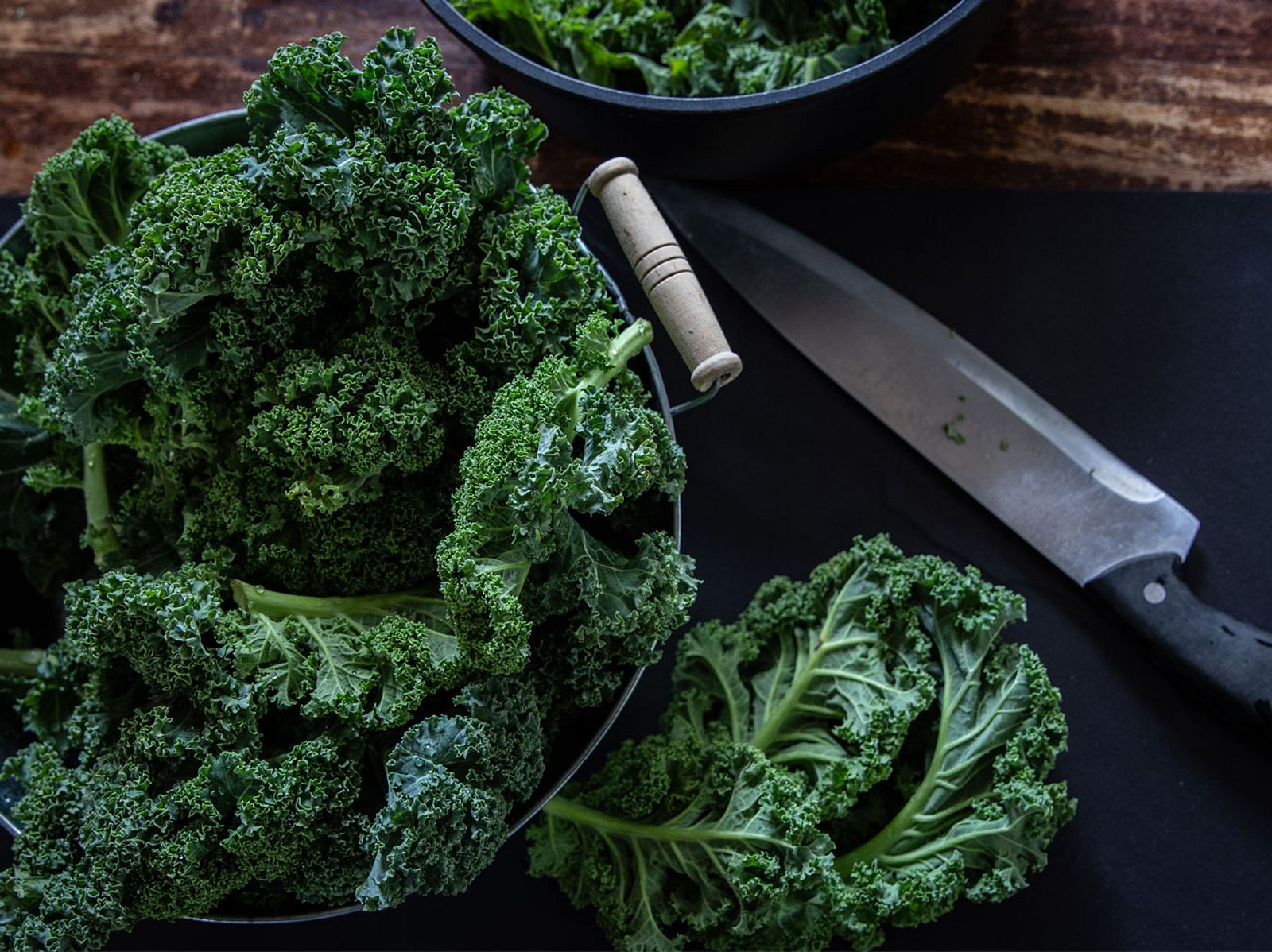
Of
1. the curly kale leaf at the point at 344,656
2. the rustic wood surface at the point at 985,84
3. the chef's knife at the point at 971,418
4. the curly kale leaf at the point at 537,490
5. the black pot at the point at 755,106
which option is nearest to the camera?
the curly kale leaf at the point at 537,490

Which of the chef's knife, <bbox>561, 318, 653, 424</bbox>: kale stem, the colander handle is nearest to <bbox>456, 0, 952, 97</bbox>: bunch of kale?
the chef's knife

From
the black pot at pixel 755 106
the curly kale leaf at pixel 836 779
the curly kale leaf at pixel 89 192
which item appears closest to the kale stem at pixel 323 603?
the curly kale leaf at pixel 836 779

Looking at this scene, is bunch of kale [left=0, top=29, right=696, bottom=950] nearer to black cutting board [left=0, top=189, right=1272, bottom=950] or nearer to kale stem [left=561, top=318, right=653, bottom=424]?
kale stem [left=561, top=318, right=653, bottom=424]

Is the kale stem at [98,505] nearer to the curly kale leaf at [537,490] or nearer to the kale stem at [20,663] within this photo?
the kale stem at [20,663]

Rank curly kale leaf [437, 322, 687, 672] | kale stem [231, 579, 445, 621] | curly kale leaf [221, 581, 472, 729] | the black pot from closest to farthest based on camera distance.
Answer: curly kale leaf [437, 322, 687, 672]
curly kale leaf [221, 581, 472, 729]
kale stem [231, 579, 445, 621]
the black pot

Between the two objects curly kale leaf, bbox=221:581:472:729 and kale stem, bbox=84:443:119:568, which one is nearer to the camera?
curly kale leaf, bbox=221:581:472:729

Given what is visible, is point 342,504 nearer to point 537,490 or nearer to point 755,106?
point 537,490

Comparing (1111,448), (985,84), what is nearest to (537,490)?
(1111,448)
